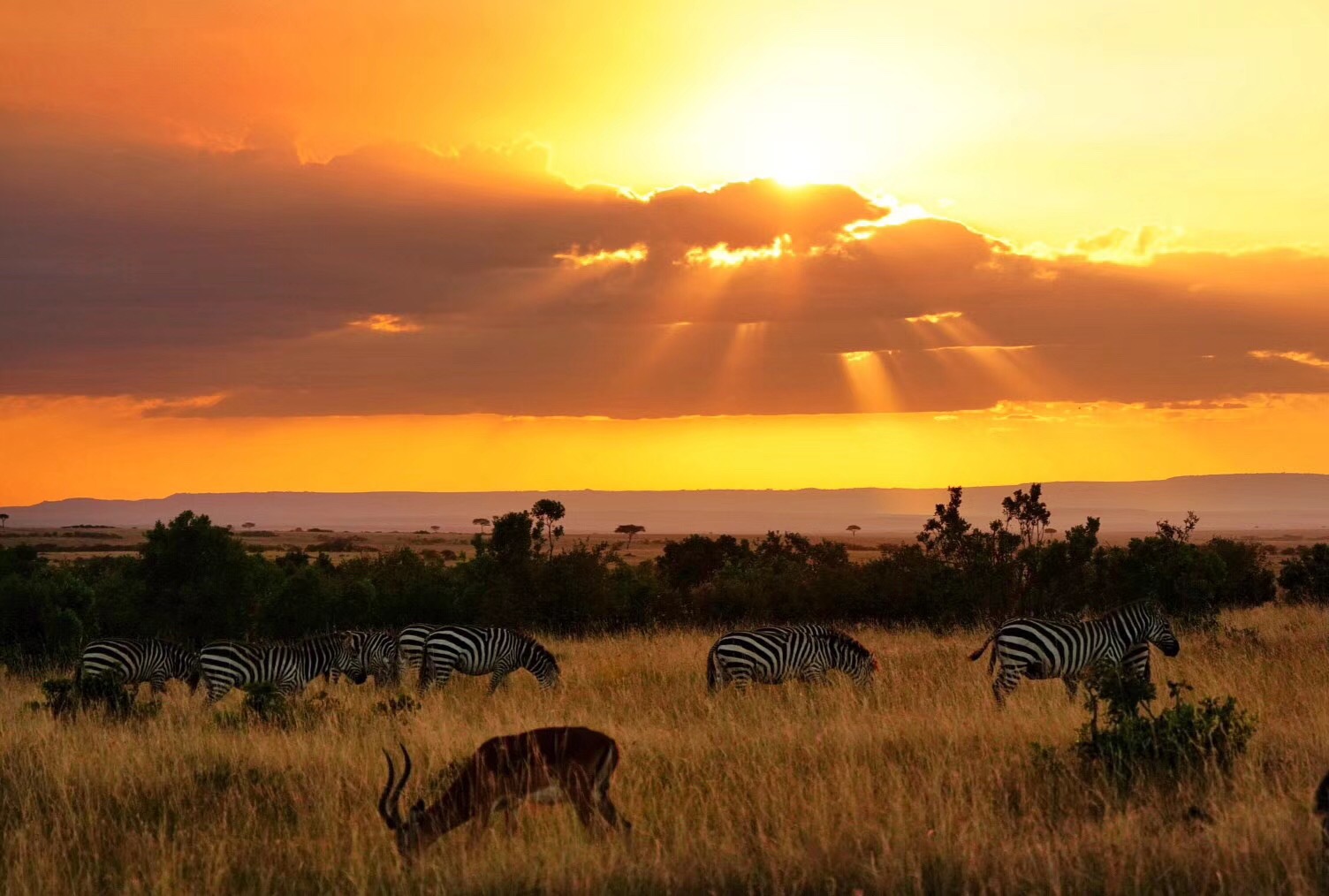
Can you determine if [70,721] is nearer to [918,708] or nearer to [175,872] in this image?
[175,872]

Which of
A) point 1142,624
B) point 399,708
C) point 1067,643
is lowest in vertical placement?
point 399,708

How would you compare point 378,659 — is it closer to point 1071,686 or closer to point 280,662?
point 280,662

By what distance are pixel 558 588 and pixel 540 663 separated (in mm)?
12541

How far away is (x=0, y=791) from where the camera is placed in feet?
38.2

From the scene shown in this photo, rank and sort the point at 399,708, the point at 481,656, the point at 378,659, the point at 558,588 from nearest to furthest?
the point at 399,708 → the point at 481,656 → the point at 378,659 → the point at 558,588

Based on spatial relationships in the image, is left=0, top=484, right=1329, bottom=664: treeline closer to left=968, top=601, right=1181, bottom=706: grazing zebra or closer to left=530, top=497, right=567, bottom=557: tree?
left=530, top=497, right=567, bottom=557: tree

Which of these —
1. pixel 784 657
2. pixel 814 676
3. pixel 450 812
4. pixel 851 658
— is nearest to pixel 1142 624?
pixel 851 658

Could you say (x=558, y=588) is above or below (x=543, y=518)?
below

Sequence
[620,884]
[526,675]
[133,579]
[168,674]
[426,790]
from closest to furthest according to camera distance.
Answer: [620,884], [426,790], [168,674], [526,675], [133,579]

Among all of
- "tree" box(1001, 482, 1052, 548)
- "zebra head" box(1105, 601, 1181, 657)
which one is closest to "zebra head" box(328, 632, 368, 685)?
"zebra head" box(1105, 601, 1181, 657)

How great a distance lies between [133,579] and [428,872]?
22878 mm

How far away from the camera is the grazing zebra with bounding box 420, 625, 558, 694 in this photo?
20.3m

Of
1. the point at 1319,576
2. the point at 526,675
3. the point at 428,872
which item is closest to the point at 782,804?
the point at 428,872

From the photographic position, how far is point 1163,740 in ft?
37.7
